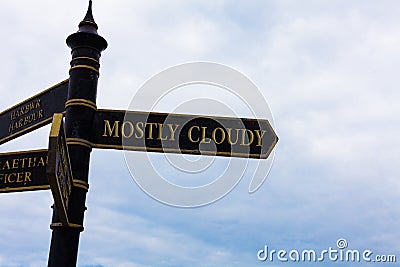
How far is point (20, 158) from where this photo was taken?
5.46m

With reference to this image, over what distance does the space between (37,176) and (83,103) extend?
99 cm

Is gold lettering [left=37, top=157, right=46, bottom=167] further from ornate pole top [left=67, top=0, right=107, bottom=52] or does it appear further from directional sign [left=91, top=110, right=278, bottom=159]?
ornate pole top [left=67, top=0, right=107, bottom=52]

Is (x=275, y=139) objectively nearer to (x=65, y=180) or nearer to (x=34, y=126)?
(x=65, y=180)

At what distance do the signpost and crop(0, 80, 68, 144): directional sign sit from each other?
0.22 ft

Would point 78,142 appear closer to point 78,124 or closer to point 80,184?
point 78,124

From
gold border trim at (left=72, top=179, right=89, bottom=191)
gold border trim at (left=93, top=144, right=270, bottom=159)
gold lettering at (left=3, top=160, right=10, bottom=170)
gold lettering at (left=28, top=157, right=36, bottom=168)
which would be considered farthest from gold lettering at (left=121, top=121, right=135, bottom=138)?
gold lettering at (left=3, top=160, right=10, bottom=170)

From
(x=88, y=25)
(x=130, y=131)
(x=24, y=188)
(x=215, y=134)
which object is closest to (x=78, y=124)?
(x=130, y=131)

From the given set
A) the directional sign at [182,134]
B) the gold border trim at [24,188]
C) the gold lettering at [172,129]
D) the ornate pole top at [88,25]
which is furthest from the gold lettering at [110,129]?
the ornate pole top at [88,25]

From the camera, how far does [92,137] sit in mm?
5660

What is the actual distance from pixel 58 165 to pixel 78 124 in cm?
168

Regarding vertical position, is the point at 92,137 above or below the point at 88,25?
below

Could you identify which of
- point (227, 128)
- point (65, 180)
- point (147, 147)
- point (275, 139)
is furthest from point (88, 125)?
point (275, 139)

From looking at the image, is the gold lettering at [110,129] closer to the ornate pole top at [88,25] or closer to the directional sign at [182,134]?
the directional sign at [182,134]

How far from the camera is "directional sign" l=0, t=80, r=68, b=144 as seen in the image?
6.13m
